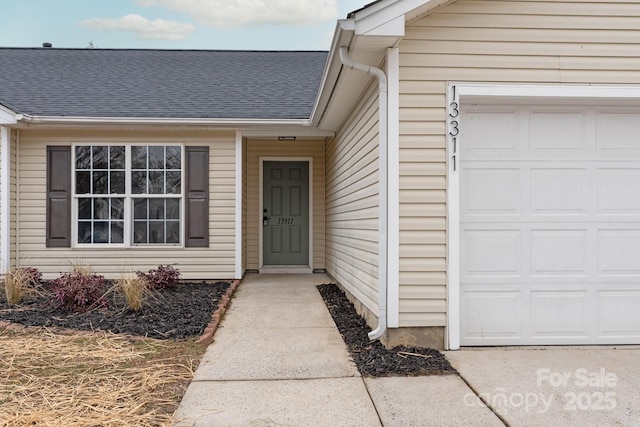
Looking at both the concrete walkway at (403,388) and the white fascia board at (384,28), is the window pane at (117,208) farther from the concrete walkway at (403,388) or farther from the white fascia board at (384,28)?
the white fascia board at (384,28)

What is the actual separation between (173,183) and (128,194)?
664mm

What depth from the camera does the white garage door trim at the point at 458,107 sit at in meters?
3.85

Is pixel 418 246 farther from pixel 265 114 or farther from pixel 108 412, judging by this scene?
pixel 265 114

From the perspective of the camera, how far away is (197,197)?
7.38 meters

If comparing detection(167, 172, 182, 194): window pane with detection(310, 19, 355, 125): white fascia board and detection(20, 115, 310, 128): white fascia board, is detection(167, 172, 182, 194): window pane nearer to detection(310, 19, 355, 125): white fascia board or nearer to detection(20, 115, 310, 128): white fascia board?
detection(20, 115, 310, 128): white fascia board

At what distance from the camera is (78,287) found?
518 centimetres

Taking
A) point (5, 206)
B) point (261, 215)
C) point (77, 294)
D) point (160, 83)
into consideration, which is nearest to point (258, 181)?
point (261, 215)

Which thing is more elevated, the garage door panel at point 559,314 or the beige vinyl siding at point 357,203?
the beige vinyl siding at point 357,203

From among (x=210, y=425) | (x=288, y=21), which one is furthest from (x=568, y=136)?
(x=288, y=21)

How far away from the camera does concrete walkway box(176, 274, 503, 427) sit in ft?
8.73

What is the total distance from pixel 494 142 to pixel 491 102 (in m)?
0.32

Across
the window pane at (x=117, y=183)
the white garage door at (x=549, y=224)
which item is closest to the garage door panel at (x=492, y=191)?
the white garage door at (x=549, y=224)

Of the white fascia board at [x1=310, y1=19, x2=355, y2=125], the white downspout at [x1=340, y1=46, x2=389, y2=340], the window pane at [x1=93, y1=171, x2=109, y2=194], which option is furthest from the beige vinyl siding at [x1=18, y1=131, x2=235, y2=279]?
the white downspout at [x1=340, y1=46, x2=389, y2=340]

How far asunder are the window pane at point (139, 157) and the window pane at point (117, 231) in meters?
0.89
